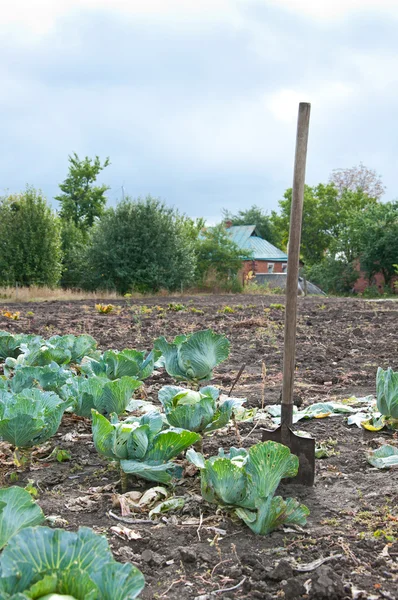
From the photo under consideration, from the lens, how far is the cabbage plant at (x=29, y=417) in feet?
8.98

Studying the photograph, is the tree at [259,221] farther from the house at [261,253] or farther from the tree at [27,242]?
the tree at [27,242]

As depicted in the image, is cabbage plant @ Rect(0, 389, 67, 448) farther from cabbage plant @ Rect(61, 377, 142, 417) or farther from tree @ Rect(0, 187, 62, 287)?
tree @ Rect(0, 187, 62, 287)

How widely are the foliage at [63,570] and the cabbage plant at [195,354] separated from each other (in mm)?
2320

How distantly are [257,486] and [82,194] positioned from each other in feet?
129

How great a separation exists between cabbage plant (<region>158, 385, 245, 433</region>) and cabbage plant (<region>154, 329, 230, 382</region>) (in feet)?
1.92

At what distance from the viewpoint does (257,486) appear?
2.32 meters

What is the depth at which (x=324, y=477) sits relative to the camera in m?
2.86

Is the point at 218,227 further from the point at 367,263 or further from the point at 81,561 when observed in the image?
the point at 81,561

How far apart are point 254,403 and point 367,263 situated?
1244 inches

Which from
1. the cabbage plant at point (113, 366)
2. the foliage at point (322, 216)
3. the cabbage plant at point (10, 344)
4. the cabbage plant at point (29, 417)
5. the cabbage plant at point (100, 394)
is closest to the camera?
the cabbage plant at point (29, 417)

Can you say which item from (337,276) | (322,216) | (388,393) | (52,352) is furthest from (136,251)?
(322,216)

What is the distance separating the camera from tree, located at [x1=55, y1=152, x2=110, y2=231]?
1563 inches

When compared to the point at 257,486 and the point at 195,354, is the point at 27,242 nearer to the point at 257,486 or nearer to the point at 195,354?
the point at 195,354

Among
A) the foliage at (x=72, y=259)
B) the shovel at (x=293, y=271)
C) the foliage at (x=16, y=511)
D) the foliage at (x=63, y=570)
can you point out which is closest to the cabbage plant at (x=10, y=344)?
the shovel at (x=293, y=271)
